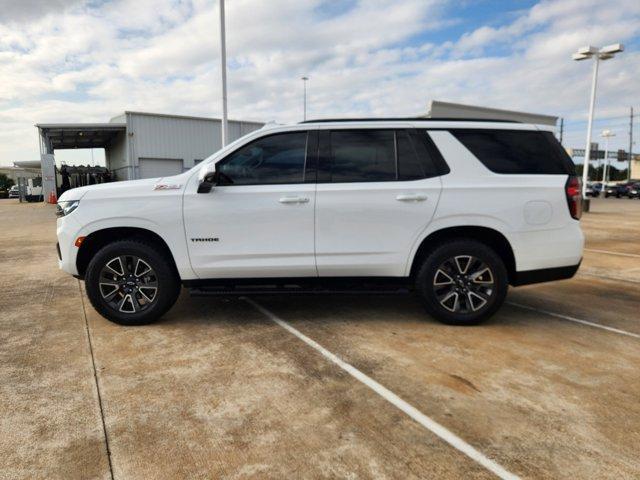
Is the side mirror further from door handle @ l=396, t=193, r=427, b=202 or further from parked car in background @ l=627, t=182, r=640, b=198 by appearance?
parked car in background @ l=627, t=182, r=640, b=198

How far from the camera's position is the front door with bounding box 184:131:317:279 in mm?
4426

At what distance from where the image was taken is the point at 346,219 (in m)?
4.44

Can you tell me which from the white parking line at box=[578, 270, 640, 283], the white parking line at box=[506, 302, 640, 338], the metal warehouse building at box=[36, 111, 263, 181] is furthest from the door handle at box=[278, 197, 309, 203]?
the metal warehouse building at box=[36, 111, 263, 181]

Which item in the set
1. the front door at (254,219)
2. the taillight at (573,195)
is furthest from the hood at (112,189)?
the taillight at (573,195)

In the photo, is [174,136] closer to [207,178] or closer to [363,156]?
[207,178]

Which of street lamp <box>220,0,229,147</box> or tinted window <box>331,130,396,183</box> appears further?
street lamp <box>220,0,229,147</box>

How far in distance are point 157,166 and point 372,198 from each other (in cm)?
2825

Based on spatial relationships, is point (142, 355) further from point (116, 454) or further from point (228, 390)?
point (116, 454)

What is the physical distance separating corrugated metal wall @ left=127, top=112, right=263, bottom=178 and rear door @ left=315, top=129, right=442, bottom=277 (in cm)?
2703

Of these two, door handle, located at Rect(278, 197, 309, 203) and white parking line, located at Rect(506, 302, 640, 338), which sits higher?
door handle, located at Rect(278, 197, 309, 203)

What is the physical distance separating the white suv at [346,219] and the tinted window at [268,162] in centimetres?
1

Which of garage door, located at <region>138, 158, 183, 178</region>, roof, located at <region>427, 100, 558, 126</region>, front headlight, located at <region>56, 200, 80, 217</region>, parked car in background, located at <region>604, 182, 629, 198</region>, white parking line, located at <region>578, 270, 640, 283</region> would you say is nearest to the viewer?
front headlight, located at <region>56, 200, 80, 217</region>

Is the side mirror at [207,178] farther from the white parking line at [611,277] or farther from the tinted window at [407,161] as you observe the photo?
the white parking line at [611,277]

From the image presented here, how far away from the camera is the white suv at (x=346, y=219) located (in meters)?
4.45
